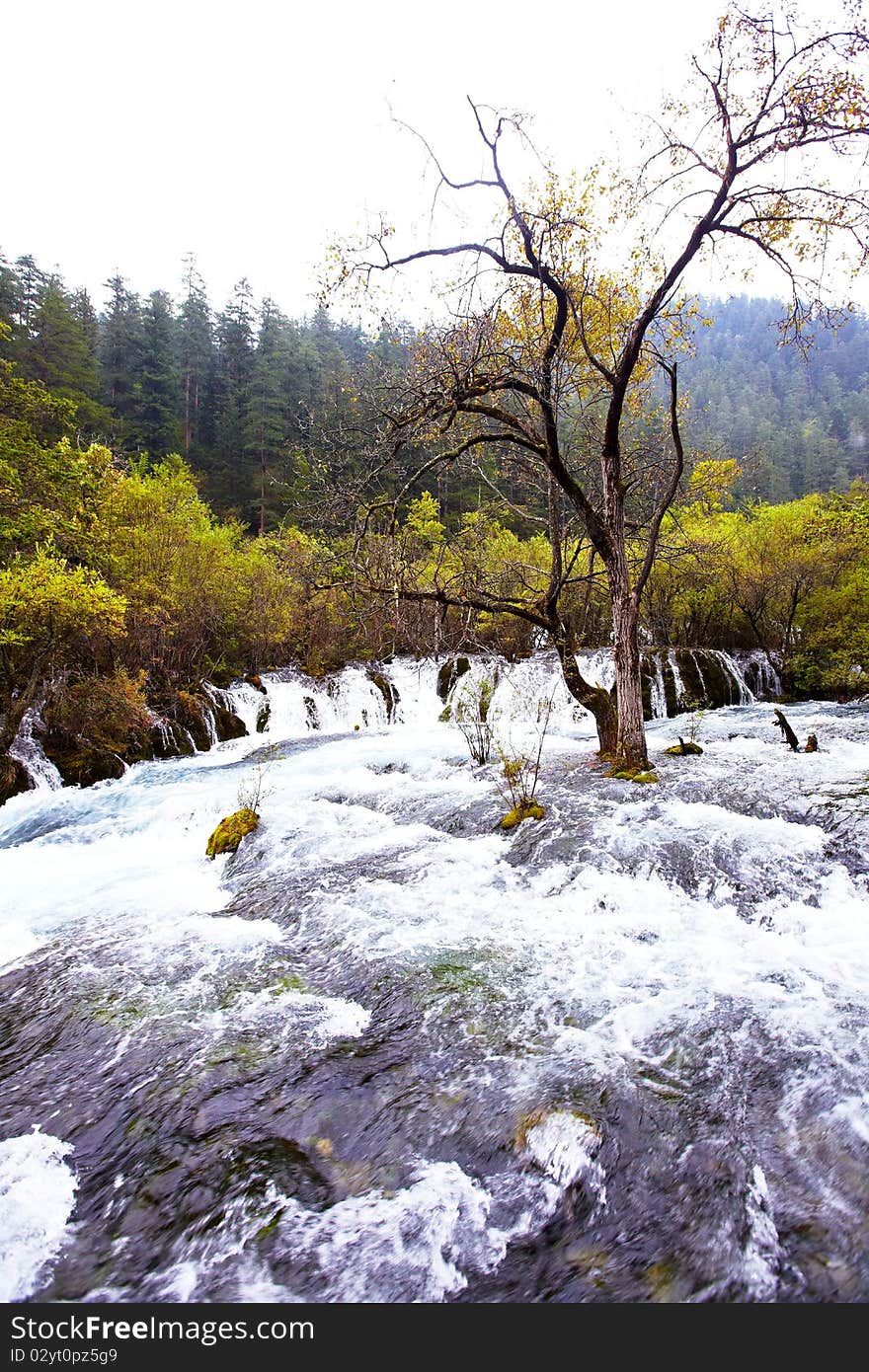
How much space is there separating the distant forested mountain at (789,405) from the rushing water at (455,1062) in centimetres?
4395

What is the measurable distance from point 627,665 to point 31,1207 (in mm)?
7474

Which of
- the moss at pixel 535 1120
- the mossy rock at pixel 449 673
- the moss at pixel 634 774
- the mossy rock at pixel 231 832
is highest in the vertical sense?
the mossy rock at pixel 449 673

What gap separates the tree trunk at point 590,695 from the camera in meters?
8.66

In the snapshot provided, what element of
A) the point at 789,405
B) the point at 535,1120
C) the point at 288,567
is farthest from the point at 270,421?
the point at 789,405

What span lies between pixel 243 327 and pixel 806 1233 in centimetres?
5428

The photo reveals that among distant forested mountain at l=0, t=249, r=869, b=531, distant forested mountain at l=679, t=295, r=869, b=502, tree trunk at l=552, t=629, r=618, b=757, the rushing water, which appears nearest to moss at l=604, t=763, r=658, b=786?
tree trunk at l=552, t=629, r=618, b=757

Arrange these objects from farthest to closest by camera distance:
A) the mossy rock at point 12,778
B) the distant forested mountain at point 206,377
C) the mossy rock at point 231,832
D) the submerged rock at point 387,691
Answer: the distant forested mountain at point 206,377, the submerged rock at point 387,691, the mossy rock at point 12,778, the mossy rock at point 231,832

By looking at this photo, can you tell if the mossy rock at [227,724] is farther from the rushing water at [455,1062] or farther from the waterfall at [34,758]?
the rushing water at [455,1062]

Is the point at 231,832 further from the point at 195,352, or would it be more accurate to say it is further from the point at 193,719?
the point at 195,352

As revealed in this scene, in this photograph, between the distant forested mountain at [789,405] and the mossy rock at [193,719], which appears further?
the distant forested mountain at [789,405]

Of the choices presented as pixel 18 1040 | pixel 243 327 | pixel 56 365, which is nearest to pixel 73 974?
pixel 18 1040

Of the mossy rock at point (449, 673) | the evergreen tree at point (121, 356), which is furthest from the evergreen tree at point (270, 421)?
the mossy rock at point (449, 673)

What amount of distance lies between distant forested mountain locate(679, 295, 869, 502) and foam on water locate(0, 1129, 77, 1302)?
47.7 m

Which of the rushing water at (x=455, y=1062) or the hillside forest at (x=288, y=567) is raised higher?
the hillside forest at (x=288, y=567)
